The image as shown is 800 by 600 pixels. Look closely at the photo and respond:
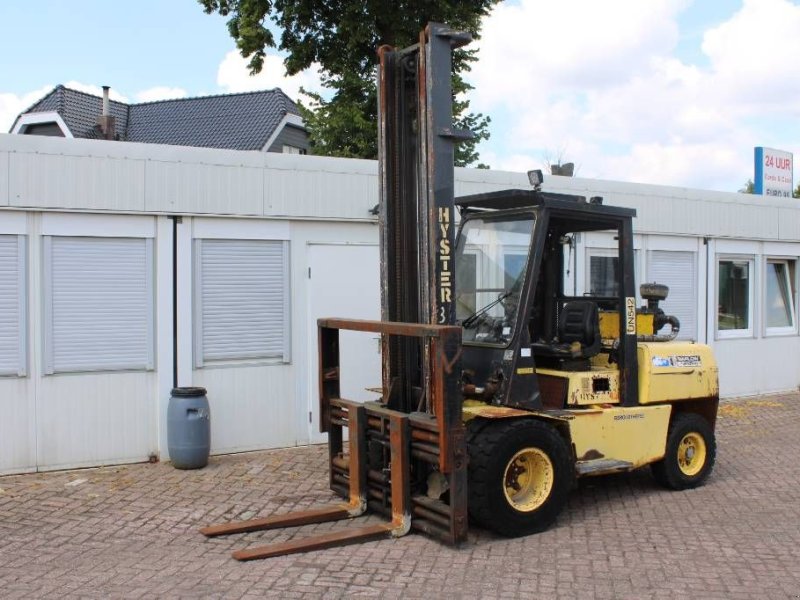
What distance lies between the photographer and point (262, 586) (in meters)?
5.46

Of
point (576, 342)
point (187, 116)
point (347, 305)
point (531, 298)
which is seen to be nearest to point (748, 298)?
point (347, 305)

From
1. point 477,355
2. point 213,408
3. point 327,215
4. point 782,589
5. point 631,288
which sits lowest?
point 782,589

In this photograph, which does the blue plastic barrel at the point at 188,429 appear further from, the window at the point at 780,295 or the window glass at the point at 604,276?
the window at the point at 780,295

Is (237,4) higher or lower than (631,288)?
higher

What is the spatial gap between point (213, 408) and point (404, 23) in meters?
13.1

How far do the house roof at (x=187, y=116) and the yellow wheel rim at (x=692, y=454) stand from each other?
1110 inches

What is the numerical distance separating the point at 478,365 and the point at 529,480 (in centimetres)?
98

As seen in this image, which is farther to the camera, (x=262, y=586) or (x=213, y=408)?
(x=213, y=408)

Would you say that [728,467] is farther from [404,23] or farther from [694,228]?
[404,23]

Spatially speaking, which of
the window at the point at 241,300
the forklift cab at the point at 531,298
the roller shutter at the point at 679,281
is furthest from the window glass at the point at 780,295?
the window at the point at 241,300

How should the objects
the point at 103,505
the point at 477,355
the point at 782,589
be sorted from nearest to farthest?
the point at 782,589 < the point at 477,355 < the point at 103,505

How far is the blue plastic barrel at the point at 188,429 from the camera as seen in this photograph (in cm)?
884

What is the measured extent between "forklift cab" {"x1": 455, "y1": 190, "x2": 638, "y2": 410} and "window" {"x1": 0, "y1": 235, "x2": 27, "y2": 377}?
4.46 m

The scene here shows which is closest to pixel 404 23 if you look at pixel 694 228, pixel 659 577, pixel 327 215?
pixel 694 228
